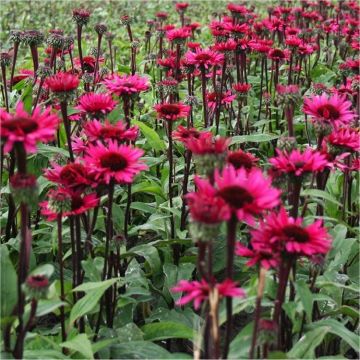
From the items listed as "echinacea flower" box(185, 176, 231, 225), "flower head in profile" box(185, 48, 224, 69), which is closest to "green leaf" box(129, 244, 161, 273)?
"echinacea flower" box(185, 176, 231, 225)

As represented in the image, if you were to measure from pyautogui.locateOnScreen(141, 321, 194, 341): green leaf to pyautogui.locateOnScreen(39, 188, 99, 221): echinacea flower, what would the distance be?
41 centimetres

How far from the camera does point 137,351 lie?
65.2 inches

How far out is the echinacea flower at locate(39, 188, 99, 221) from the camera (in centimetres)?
155

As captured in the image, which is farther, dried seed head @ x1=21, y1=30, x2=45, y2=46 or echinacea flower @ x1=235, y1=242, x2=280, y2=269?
dried seed head @ x1=21, y1=30, x2=45, y2=46

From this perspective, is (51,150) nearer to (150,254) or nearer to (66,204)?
(150,254)

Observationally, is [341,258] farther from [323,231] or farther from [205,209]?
[205,209]

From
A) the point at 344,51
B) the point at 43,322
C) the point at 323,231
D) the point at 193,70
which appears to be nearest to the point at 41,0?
the point at 344,51

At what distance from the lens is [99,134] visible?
69.2 inches

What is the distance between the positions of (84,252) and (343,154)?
33.4 inches

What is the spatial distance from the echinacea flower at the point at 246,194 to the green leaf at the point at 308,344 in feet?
1.56

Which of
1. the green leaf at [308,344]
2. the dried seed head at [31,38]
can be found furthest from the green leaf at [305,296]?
the dried seed head at [31,38]

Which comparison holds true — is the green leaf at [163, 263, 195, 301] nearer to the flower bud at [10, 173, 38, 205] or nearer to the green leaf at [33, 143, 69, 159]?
the green leaf at [33, 143, 69, 159]

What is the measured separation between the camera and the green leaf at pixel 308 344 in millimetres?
1563

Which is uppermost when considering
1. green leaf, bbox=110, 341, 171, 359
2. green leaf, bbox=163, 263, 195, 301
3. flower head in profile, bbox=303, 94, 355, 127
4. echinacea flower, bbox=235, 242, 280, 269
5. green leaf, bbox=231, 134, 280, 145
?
flower head in profile, bbox=303, 94, 355, 127
